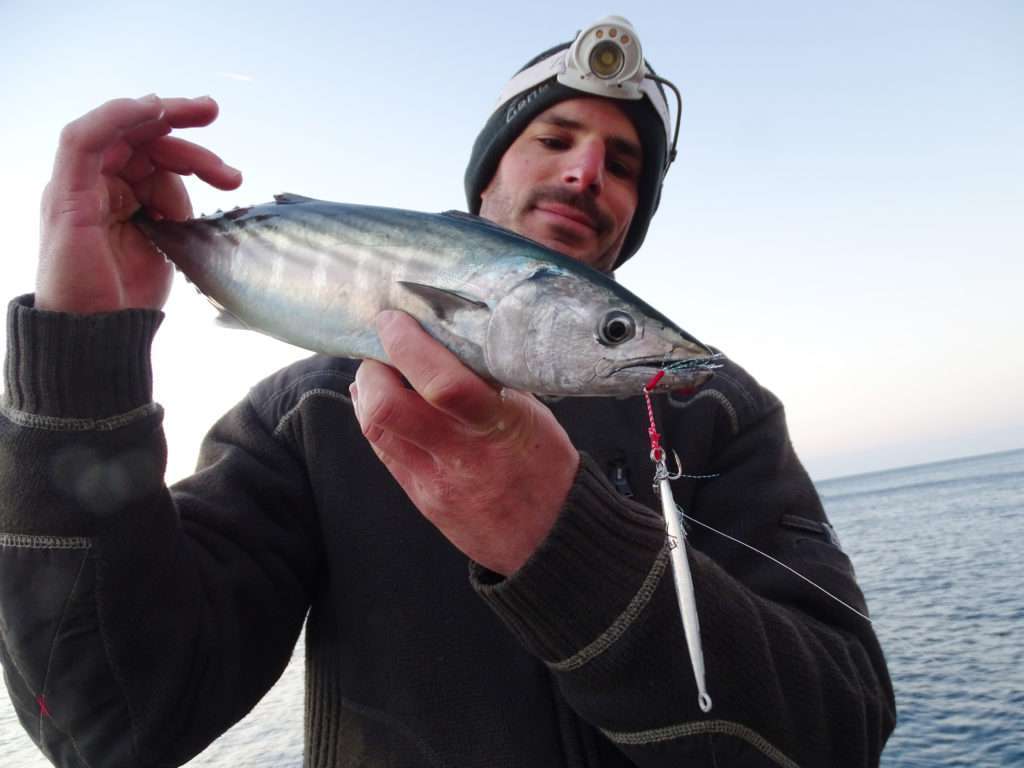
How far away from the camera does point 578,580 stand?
2.17m

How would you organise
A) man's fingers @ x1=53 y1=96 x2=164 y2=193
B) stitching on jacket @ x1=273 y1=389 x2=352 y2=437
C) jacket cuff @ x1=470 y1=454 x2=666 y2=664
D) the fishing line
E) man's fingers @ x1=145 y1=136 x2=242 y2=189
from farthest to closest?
1. stitching on jacket @ x1=273 y1=389 x2=352 y2=437
2. the fishing line
3. man's fingers @ x1=145 y1=136 x2=242 y2=189
4. man's fingers @ x1=53 y1=96 x2=164 y2=193
5. jacket cuff @ x1=470 y1=454 x2=666 y2=664

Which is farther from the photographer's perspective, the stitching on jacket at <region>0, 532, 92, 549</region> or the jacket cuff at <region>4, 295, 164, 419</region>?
the stitching on jacket at <region>0, 532, 92, 549</region>

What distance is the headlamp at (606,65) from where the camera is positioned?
412 cm

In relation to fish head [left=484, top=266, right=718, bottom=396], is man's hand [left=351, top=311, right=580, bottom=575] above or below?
below

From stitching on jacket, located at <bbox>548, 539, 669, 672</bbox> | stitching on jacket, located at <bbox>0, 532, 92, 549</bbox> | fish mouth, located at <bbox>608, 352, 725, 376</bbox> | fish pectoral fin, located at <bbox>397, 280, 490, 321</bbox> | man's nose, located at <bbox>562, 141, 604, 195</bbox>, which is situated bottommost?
stitching on jacket, located at <bbox>548, 539, 669, 672</bbox>

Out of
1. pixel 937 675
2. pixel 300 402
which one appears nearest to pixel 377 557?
pixel 300 402

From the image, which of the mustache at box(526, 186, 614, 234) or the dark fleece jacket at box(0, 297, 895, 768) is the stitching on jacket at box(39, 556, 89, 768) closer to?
the dark fleece jacket at box(0, 297, 895, 768)

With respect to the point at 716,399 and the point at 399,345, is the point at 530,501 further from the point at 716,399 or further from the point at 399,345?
the point at 716,399

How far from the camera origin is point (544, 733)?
2.76 metres

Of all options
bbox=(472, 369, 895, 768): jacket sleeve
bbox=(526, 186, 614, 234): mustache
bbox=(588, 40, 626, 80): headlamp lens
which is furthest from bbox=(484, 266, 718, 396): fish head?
bbox=(588, 40, 626, 80): headlamp lens

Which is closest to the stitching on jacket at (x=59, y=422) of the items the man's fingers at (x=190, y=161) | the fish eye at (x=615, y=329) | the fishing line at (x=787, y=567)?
the man's fingers at (x=190, y=161)

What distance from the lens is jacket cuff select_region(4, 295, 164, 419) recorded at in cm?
217

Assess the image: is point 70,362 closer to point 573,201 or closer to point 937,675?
point 573,201

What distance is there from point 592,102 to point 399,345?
2.80 metres
